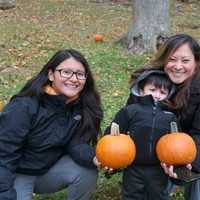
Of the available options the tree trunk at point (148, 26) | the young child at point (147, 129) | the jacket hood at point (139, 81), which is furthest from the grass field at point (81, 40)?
the jacket hood at point (139, 81)

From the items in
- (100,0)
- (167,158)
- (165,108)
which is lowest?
(167,158)

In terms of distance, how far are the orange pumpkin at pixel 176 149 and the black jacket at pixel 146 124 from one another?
0.10m

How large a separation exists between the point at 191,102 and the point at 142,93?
1.15 ft

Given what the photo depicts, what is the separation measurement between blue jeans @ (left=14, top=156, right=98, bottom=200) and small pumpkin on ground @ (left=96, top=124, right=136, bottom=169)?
0.35m

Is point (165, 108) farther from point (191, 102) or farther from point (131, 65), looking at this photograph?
point (131, 65)

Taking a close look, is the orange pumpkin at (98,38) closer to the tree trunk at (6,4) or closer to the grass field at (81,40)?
the grass field at (81,40)

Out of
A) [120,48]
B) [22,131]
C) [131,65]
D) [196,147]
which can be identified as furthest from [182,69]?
[120,48]

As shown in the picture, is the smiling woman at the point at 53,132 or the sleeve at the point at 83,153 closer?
the smiling woman at the point at 53,132

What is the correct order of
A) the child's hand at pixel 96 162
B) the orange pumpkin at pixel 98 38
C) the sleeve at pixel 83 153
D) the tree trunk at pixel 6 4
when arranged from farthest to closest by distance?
the tree trunk at pixel 6 4 → the orange pumpkin at pixel 98 38 → the sleeve at pixel 83 153 → the child's hand at pixel 96 162

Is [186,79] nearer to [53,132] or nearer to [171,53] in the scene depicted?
[171,53]

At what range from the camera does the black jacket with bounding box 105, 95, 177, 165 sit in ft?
11.1

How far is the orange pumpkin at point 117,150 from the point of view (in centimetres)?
329

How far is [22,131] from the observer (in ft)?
11.1

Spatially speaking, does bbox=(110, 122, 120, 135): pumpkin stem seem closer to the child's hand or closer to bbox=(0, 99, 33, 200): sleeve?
the child's hand
